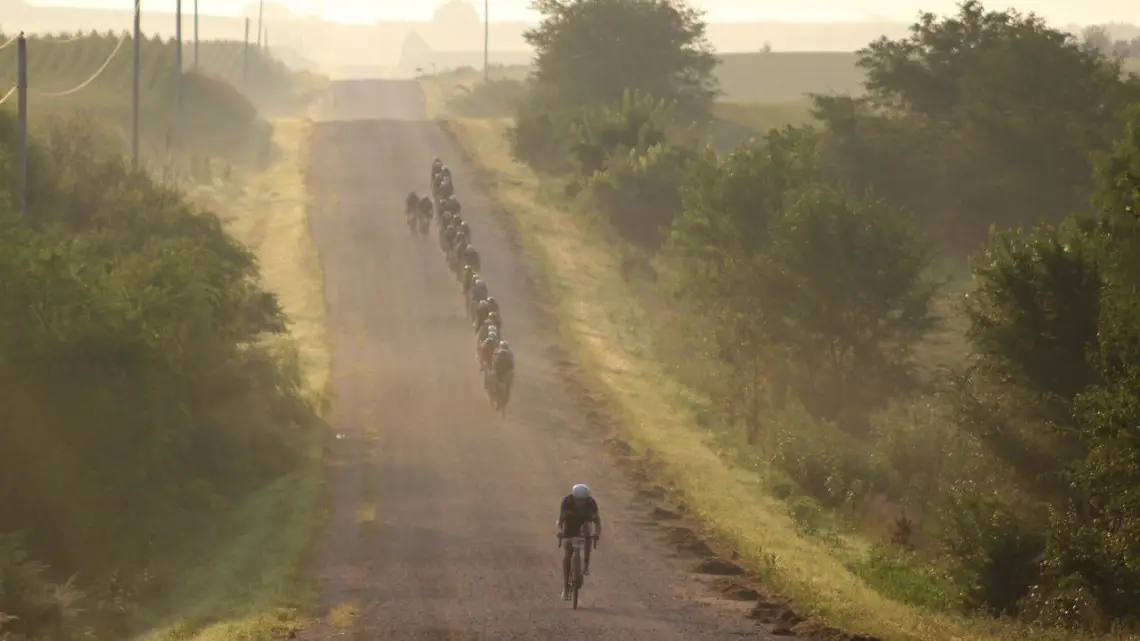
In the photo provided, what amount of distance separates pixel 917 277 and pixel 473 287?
12659mm

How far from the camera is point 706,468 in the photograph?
109 feet

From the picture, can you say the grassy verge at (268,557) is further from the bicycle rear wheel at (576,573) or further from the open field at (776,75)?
the open field at (776,75)

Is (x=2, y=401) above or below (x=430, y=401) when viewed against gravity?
above

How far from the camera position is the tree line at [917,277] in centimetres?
2422

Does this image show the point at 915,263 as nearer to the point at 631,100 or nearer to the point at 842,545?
the point at 842,545

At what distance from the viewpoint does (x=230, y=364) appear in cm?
3456

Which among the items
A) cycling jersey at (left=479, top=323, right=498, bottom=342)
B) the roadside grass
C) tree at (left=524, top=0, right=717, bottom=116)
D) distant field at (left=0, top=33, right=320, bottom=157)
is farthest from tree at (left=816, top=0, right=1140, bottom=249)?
distant field at (left=0, top=33, right=320, bottom=157)

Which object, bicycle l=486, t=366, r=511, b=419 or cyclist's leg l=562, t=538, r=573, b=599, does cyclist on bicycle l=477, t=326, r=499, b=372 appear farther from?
cyclist's leg l=562, t=538, r=573, b=599

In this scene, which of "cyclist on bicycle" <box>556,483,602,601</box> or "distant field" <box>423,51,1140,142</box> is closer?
"cyclist on bicycle" <box>556,483,602,601</box>

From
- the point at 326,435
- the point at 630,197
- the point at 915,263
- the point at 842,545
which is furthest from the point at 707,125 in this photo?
the point at 842,545

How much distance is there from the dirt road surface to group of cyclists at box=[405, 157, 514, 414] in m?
0.88

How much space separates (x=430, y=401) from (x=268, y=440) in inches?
290

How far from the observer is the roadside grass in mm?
21359

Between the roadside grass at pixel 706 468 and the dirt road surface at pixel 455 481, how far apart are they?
1.08 meters
